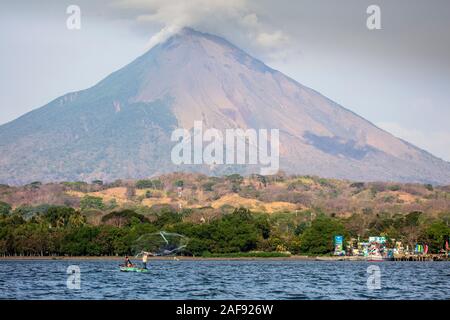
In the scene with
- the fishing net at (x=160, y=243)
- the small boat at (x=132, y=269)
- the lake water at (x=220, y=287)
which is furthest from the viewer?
the fishing net at (x=160, y=243)

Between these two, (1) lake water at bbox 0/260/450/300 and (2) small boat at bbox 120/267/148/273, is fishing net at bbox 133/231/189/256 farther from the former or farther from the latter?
(1) lake water at bbox 0/260/450/300

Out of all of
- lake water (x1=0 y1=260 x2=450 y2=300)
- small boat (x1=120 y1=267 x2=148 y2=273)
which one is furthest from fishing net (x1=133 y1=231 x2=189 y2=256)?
lake water (x1=0 y1=260 x2=450 y2=300)

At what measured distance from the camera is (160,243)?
145 metres

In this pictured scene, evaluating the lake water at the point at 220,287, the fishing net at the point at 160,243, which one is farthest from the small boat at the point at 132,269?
the fishing net at the point at 160,243

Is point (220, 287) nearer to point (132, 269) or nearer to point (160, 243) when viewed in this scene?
point (132, 269)

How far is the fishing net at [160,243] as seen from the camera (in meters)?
145

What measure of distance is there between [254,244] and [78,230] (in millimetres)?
29419

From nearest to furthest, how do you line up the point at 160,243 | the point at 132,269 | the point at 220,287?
the point at 220,287
the point at 132,269
the point at 160,243

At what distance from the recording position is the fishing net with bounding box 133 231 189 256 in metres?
145

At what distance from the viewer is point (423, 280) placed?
3575 inches

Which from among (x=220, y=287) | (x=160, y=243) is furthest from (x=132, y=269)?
(x=160, y=243)

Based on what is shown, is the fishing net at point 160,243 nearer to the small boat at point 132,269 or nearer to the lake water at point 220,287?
the small boat at point 132,269

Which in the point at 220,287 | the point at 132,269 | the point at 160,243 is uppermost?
the point at 160,243
